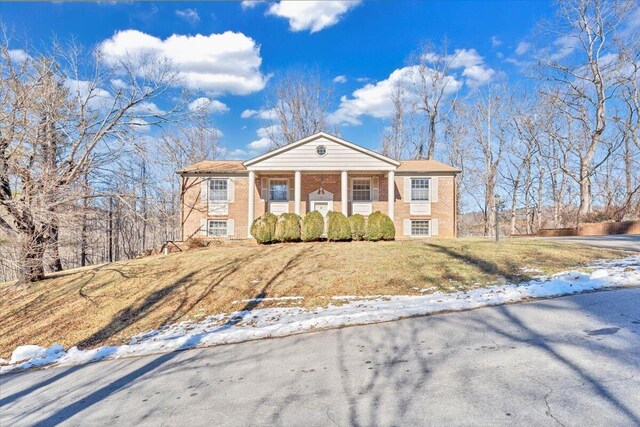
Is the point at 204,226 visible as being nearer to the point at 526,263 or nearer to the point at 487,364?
the point at 526,263

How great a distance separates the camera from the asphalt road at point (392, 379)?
2.85 metres

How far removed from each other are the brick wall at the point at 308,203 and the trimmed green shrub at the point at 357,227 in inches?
150

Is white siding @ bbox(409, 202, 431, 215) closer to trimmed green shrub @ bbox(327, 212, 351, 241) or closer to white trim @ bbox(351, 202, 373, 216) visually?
white trim @ bbox(351, 202, 373, 216)

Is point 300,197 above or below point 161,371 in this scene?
above

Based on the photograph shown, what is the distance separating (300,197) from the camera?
19578mm

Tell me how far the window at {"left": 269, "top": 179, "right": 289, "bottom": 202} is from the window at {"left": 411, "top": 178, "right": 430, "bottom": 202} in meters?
7.25

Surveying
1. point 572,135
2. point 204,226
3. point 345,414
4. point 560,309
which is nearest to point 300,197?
point 204,226

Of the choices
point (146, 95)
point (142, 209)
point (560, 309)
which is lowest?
point (560, 309)

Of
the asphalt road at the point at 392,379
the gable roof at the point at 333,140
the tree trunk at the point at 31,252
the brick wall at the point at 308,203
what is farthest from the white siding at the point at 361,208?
the asphalt road at the point at 392,379

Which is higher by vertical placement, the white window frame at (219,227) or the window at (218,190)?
the window at (218,190)

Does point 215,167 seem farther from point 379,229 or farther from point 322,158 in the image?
point 379,229

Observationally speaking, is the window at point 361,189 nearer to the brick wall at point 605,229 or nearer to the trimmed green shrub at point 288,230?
the trimmed green shrub at point 288,230

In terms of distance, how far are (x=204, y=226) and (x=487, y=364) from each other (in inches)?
702

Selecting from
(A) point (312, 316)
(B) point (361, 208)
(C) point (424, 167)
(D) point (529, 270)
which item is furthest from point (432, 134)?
(A) point (312, 316)
